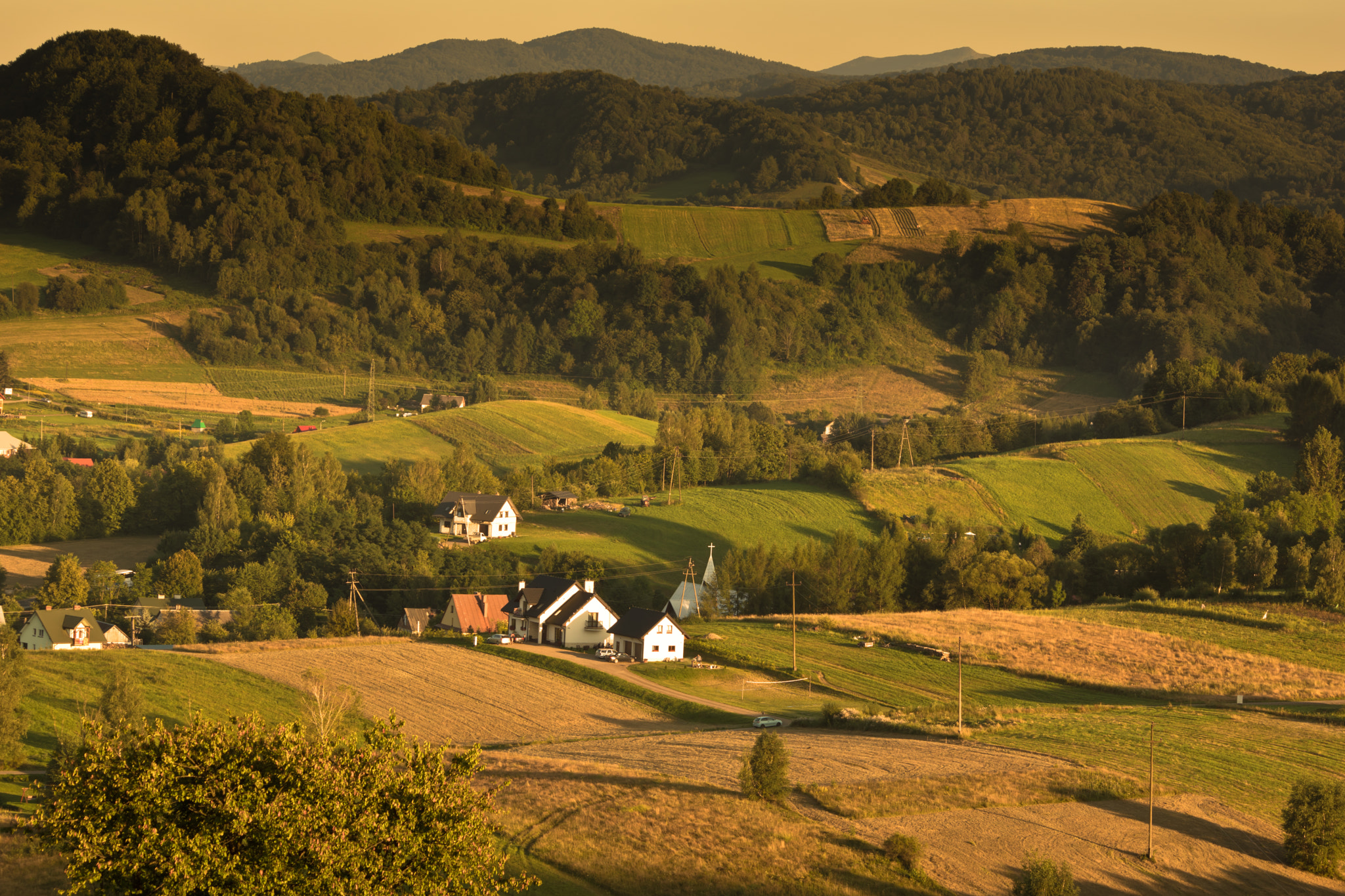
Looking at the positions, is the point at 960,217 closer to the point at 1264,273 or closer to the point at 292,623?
the point at 1264,273

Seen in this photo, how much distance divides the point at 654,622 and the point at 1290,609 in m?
24.6

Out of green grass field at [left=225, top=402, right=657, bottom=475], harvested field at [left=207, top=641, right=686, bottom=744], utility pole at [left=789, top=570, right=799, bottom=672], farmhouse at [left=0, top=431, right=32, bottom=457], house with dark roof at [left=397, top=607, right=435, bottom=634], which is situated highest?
green grass field at [left=225, top=402, right=657, bottom=475]

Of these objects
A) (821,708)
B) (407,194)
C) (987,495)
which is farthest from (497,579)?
(407,194)

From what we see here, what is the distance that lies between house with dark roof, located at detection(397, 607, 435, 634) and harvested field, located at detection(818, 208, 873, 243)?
84920 millimetres

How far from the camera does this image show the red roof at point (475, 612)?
50.2 metres

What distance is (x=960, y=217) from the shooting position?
134 m

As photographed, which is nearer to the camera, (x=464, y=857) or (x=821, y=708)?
(x=464, y=857)

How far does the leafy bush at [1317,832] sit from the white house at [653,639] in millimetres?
24425

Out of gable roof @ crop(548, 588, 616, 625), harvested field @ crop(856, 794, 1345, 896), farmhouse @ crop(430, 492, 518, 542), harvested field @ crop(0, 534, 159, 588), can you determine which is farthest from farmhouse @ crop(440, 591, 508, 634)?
harvested field @ crop(856, 794, 1345, 896)

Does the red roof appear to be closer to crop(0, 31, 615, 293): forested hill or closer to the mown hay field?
the mown hay field

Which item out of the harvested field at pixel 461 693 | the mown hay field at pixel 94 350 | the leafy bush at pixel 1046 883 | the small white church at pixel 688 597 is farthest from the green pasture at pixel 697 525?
the mown hay field at pixel 94 350

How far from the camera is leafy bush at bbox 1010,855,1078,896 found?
Result: 18.4 meters

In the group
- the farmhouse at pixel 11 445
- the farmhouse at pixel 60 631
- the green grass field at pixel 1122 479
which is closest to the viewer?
the farmhouse at pixel 60 631

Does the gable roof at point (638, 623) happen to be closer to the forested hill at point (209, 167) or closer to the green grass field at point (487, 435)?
the green grass field at point (487, 435)
